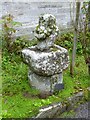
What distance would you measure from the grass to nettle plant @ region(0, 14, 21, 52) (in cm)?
32

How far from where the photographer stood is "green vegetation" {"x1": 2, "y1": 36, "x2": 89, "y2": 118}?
5.37 meters

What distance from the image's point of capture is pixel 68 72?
673cm

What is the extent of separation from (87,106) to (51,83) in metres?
0.75

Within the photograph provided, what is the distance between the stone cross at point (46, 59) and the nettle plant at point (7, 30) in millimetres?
1762

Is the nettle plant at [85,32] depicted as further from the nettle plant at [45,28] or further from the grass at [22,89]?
the nettle plant at [45,28]

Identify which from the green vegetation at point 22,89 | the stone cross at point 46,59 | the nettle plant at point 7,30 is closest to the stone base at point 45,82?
the stone cross at point 46,59

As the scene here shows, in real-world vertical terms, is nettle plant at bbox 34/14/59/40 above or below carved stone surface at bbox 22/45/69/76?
above

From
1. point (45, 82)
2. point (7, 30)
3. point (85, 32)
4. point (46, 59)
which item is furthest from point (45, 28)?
point (7, 30)

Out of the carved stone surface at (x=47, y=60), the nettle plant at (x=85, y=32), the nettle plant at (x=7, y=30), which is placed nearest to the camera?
the carved stone surface at (x=47, y=60)

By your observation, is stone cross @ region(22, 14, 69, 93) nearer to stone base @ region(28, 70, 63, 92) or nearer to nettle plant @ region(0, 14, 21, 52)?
stone base @ region(28, 70, 63, 92)

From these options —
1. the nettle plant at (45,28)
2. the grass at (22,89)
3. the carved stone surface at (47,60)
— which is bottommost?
the grass at (22,89)

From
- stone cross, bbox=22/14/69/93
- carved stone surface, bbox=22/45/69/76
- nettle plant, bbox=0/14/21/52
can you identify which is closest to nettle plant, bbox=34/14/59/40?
stone cross, bbox=22/14/69/93

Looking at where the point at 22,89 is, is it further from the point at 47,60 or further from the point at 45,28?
the point at 45,28

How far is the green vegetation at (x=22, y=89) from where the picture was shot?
17.6ft
